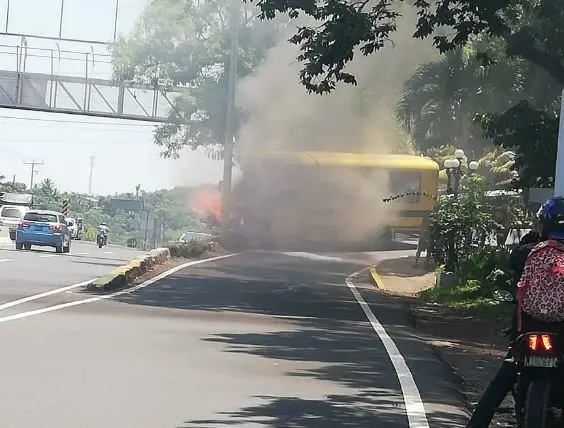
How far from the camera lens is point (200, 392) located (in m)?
9.34

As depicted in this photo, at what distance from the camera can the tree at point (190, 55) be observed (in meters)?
46.4

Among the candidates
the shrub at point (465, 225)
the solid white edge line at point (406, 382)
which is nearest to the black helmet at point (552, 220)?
the solid white edge line at point (406, 382)

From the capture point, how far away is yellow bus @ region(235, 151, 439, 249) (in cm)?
4003

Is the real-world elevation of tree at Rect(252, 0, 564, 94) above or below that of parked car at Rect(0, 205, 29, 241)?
above

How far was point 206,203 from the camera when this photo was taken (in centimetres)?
4466

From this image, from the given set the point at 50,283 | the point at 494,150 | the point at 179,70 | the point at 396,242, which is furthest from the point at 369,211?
the point at 50,283

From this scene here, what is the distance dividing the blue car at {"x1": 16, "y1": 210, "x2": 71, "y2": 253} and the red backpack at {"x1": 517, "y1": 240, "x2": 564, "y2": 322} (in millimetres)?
30002

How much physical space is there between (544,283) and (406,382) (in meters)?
4.29

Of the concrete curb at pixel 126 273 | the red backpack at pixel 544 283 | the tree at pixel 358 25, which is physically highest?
the tree at pixel 358 25

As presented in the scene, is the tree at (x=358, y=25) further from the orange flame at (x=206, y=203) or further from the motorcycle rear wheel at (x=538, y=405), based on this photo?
the orange flame at (x=206, y=203)

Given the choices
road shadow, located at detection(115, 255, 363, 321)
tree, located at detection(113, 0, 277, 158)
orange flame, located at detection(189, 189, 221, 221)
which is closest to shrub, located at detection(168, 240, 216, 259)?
road shadow, located at detection(115, 255, 363, 321)

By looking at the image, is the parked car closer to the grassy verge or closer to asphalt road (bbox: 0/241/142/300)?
asphalt road (bbox: 0/241/142/300)

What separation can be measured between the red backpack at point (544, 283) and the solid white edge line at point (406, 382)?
2089 mm

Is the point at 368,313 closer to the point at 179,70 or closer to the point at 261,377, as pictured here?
the point at 261,377
